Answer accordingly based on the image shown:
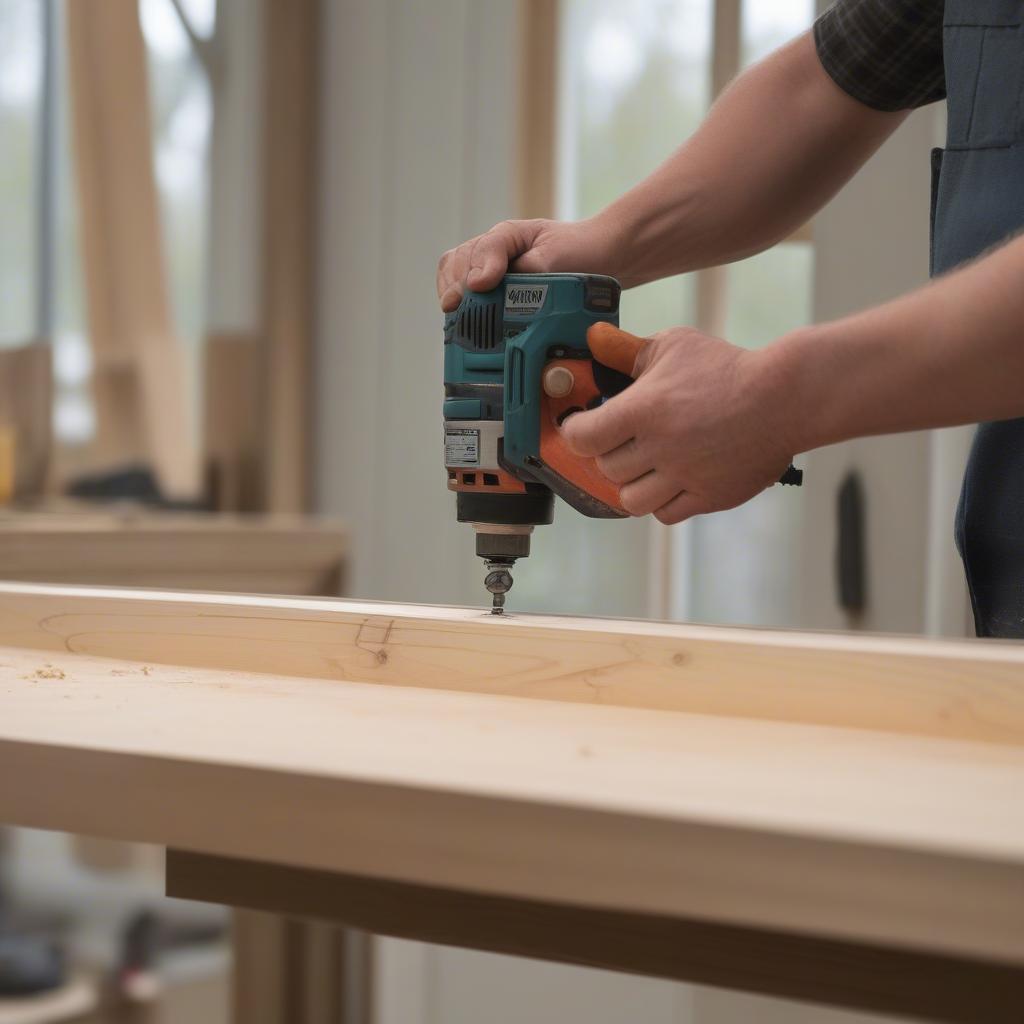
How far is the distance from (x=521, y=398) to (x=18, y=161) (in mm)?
2054

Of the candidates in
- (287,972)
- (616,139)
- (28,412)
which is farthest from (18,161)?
(287,972)

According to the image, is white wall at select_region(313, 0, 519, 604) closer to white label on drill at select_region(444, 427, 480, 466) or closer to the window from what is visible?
the window

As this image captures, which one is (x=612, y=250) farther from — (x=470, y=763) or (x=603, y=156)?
(x=603, y=156)

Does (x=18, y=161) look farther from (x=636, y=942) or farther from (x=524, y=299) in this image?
(x=636, y=942)

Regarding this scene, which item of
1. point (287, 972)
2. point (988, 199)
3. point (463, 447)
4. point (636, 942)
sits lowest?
point (287, 972)

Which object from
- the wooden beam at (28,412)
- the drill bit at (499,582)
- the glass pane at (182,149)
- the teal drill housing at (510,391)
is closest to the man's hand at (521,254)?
the teal drill housing at (510,391)

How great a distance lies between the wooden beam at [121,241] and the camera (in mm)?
2727

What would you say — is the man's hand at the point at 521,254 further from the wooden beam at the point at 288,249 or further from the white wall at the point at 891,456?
the wooden beam at the point at 288,249

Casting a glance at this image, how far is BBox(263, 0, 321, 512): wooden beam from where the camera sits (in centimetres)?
311

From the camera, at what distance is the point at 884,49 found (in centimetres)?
112

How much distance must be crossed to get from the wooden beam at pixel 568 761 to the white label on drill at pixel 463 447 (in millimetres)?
141

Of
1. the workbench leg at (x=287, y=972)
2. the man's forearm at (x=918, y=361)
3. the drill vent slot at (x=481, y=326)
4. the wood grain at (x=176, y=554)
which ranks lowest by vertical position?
the workbench leg at (x=287, y=972)

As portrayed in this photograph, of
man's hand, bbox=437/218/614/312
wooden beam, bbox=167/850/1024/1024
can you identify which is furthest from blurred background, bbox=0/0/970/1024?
wooden beam, bbox=167/850/1024/1024

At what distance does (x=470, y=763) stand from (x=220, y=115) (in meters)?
2.79
